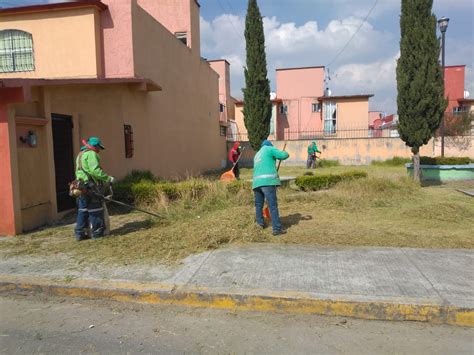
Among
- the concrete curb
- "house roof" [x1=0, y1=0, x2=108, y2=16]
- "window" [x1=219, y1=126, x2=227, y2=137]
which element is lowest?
the concrete curb

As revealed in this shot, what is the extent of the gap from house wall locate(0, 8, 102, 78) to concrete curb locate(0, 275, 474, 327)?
8.00m

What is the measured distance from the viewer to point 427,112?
12055mm

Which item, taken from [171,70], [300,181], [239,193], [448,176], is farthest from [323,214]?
[171,70]

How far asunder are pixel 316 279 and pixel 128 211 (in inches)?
234

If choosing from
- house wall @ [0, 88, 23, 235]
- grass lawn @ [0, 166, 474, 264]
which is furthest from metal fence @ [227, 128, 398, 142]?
house wall @ [0, 88, 23, 235]

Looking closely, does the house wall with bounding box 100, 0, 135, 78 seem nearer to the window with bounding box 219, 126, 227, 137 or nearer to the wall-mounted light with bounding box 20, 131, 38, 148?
the wall-mounted light with bounding box 20, 131, 38, 148

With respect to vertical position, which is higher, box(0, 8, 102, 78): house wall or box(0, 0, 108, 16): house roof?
box(0, 0, 108, 16): house roof

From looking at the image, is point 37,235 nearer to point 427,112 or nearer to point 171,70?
point 171,70

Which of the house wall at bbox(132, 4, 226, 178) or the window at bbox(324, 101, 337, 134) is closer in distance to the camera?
the house wall at bbox(132, 4, 226, 178)

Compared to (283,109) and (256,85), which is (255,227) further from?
(283,109)

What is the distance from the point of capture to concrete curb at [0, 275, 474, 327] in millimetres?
3711

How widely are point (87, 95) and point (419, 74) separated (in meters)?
9.70

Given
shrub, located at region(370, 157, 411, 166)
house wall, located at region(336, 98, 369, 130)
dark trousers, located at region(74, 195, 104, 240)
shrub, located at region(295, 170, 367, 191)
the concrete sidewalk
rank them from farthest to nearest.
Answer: house wall, located at region(336, 98, 369, 130), shrub, located at region(370, 157, 411, 166), shrub, located at region(295, 170, 367, 191), dark trousers, located at region(74, 195, 104, 240), the concrete sidewalk

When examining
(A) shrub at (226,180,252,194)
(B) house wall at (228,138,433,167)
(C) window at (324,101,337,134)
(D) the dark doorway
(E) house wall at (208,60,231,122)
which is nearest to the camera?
(D) the dark doorway
